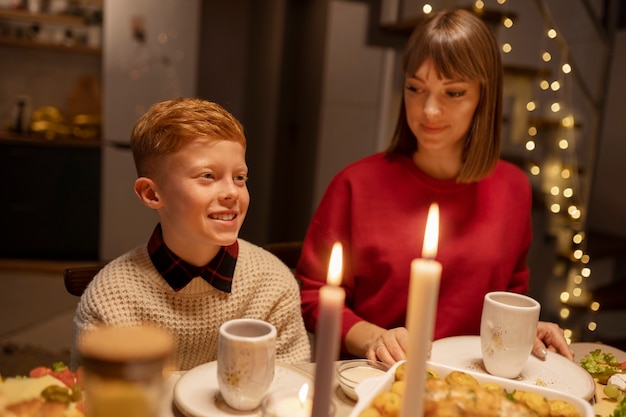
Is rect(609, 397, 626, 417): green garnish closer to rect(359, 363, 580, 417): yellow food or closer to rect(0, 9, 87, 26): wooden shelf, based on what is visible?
rect(359, 363, 580, 417): yellow food

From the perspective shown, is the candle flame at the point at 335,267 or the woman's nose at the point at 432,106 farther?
the woman's nose at the point at 432,106

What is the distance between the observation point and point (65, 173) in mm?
4660

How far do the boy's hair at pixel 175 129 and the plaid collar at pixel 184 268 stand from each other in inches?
5.4

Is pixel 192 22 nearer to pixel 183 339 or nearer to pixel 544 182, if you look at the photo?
pixel 544 182

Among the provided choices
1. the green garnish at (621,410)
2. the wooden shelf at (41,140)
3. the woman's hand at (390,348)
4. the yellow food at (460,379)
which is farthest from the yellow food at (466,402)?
the wooden shelf at (41,140)

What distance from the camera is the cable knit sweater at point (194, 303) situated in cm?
104

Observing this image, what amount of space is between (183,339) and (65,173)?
398 cm

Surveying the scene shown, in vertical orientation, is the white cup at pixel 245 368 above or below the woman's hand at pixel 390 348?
above

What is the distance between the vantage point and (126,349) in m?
0.37

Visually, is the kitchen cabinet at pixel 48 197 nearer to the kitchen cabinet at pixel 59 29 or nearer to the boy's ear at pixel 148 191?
the kitchen cabinet at pixel 59 29

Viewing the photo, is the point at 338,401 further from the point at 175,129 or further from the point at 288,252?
the point at 288,252

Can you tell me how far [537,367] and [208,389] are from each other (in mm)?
571

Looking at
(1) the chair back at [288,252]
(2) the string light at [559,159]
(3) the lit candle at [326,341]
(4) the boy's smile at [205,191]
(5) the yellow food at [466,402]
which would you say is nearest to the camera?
(3) the lit candle at [326,341]

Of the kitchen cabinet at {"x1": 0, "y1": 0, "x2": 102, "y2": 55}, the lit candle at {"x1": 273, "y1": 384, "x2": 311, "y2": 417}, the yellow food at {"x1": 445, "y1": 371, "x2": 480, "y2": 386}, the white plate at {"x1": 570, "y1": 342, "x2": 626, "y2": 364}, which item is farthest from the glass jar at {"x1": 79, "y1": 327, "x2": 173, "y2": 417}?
the kitchen cabinet at {"x1": 0, "y1": 0, "x2": 102, "y2": 55}
